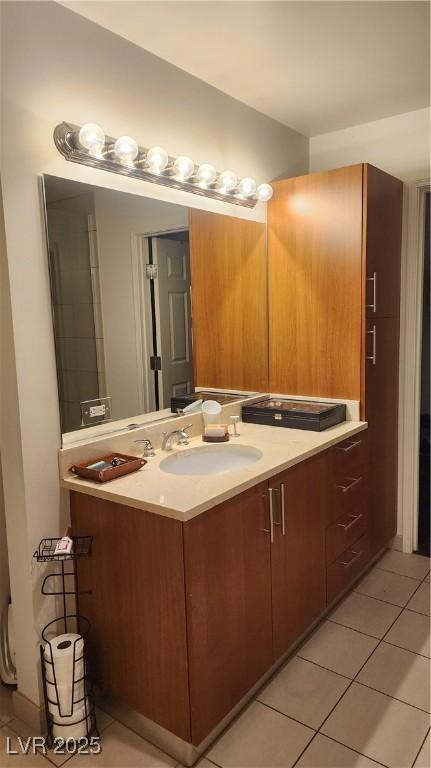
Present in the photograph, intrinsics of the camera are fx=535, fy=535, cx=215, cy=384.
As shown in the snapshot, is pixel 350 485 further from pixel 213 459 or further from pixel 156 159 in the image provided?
pixel 156 159

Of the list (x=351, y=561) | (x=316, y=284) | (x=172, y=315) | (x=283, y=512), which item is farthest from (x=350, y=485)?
(x=172, y=315)

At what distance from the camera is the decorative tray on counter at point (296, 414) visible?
2369 mm

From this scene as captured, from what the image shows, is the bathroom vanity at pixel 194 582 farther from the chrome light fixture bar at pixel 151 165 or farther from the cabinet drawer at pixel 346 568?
the chrome light fixture bar at pixel 151 165

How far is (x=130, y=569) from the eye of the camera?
168cm

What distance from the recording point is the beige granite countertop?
1561 millimetres

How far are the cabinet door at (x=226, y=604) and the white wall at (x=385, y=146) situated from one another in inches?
76.5

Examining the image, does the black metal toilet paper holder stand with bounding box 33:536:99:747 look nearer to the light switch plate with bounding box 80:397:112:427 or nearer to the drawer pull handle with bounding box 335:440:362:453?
the light switch plate with bounding box 80:397:112:427

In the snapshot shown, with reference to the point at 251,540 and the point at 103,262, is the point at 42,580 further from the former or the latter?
the point at 103,262

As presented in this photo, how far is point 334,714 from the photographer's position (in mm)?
1851

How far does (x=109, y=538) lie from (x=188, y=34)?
5.90ft

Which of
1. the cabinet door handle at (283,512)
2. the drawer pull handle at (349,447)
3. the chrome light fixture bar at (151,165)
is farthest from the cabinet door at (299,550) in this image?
the chrome light fixture bar at (151,165)

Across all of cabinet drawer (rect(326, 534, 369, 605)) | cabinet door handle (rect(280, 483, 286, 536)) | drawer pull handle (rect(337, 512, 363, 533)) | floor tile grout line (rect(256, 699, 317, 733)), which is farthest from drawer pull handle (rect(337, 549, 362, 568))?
floor tile grout line (rect(256, 699, 317, 733))

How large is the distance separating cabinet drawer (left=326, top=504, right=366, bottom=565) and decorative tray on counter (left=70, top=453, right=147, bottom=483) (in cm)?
94

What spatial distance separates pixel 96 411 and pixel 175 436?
15.7 inches
